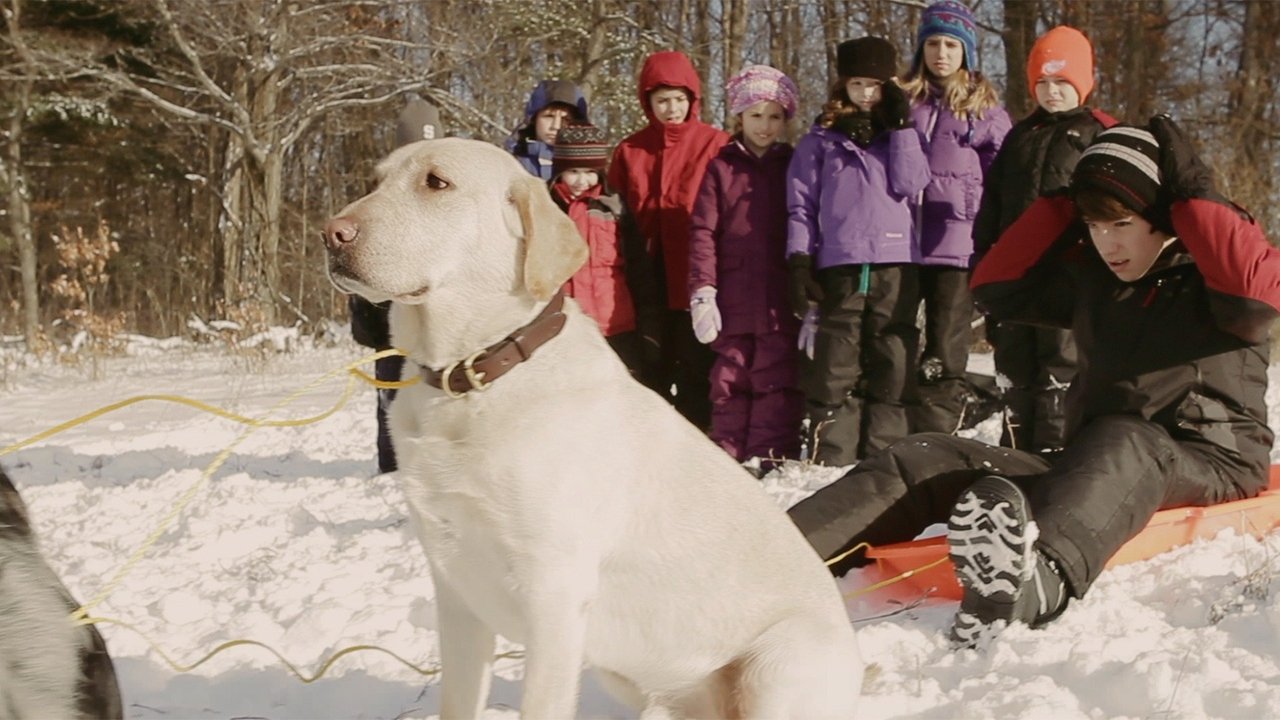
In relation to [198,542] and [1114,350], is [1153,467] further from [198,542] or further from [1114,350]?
[198,542]

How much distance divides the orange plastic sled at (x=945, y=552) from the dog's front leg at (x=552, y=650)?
1442 mm

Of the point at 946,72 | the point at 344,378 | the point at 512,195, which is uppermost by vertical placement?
the point at 946,72

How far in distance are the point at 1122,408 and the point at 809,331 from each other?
90.0 inches

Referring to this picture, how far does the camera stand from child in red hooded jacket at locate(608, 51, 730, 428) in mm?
5859

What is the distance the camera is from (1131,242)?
3.40 metres

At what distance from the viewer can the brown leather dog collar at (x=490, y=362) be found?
2.21 metres

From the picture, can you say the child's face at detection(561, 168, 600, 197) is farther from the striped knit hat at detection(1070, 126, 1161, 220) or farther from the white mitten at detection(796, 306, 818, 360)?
the striped knit hat at detection(1070, 126, 1161, 220)

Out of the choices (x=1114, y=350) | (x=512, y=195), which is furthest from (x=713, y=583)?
(x=1114, y=350)

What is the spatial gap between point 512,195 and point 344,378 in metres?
8.10

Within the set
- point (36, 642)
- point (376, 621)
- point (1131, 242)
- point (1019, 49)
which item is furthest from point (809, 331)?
point (1019, 49)

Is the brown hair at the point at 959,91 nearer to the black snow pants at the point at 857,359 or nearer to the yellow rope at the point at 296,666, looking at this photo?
the black snow pants at the point at 857,359

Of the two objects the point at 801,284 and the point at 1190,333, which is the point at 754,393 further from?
the point at 1190,333

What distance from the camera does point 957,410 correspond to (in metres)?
5.77

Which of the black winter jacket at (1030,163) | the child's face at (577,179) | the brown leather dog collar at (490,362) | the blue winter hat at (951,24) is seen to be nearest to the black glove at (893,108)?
the blue winter hat at (951,24)
